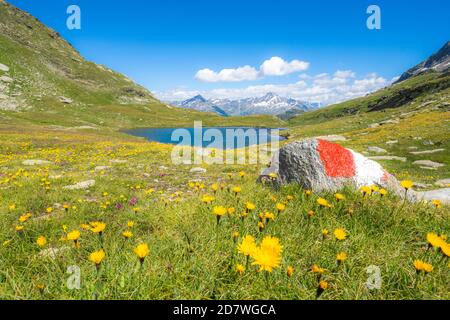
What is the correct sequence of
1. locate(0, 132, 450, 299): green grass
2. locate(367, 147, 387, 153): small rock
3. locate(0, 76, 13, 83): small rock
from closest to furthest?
locate(0, 132, 450, 299): green grass
locate(367, 147, 387, 153): small rock
locate(0, 76, 13, 83): small rock

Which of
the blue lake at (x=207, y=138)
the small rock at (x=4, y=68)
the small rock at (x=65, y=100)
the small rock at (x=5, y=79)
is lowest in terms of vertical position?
the blue lake at (x=207, y=138)

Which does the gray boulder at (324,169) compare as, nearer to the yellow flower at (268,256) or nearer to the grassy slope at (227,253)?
Result: the grassy slope at (227,253)

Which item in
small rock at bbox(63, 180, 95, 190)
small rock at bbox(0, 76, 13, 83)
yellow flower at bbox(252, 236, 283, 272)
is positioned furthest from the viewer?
small rock at bbox(0, 76, 13, 83)

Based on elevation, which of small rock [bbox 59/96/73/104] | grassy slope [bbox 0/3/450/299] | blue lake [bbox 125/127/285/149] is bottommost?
grassy slope [bbox 0/3/450/299]

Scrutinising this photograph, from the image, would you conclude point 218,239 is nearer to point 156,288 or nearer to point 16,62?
point 156,288

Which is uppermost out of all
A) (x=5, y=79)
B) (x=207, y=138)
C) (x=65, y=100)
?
(x=5, y=79)

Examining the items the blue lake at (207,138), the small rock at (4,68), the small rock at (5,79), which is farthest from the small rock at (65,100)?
the blue lake at (207,138)

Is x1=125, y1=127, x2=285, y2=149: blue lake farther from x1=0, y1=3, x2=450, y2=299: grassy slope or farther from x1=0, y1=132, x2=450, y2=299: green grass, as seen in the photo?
x1=0, y1=132, x2=450, y2=299: green grass

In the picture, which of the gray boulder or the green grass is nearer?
the green grass

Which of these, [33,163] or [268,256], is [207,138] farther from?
[268,256]

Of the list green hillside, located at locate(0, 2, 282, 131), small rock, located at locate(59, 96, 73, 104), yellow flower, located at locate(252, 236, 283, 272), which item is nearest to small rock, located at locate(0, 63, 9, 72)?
green hillside, located at locate(0, 2, 282, 131)

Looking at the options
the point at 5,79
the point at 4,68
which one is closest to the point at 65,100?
the point at 5,79

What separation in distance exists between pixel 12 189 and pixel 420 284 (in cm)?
1276

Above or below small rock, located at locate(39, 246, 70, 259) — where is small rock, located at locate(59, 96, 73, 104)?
above
